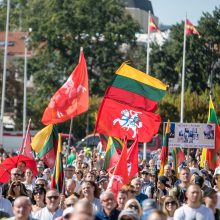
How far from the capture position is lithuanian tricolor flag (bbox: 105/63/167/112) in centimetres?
2102

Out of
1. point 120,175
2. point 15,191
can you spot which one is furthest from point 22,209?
point 120,175

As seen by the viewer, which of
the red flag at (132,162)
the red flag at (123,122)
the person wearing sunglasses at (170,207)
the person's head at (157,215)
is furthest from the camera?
the red flag at (123,122)

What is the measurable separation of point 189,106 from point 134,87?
39.3 meters

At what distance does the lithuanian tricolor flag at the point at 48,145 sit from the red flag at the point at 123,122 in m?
1.64

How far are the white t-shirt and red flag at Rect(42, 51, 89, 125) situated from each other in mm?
8142

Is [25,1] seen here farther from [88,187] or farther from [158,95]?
[88,187]

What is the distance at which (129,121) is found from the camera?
20609mm

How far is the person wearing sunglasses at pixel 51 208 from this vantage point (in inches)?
539

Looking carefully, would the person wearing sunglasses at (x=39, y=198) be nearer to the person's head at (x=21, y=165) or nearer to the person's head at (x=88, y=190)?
the person's head at (x=88, y=190)

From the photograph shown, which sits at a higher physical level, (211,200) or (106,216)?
(211,200)

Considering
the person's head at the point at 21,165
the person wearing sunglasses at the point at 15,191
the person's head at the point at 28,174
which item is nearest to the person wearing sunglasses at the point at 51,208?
the person wearing sunglasses at the point at 15,191

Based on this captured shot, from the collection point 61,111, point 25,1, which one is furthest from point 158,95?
point 25,1

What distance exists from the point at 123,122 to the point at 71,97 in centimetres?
118

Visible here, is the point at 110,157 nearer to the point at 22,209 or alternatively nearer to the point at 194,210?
the point at 194,210
